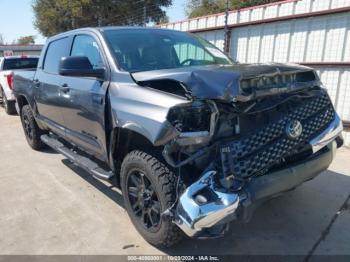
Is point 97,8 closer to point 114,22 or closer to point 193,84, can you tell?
point 114,22

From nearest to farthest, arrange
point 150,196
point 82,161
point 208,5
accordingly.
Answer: point 150,196 → point 82,161 → point 208,5

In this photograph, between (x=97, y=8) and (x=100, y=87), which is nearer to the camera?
(x=100, y=87)

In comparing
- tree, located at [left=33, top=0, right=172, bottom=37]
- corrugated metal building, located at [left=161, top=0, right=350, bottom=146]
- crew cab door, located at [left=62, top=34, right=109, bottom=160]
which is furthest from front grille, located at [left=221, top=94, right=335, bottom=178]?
tree, located at [left=33, top=0, right=172, bottom=37]

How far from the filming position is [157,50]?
3682mm

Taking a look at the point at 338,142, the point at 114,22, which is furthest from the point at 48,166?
the point at 114,22

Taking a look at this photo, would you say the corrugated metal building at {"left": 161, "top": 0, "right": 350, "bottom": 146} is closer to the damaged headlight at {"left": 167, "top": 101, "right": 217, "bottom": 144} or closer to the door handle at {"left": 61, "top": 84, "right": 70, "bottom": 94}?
the damaged headlight at {"left": 167, "top": 101, "right": 217, "bottom": 144}

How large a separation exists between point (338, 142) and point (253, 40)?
5164mm

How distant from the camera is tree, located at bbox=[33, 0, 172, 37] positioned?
2380cm

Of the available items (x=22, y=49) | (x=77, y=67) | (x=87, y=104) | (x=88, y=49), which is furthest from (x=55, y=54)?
(x=22, y=49)

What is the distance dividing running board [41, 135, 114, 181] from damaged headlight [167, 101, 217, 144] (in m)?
1.30

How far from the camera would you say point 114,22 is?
24.9 metres

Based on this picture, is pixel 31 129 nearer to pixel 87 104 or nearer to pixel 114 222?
pixel 87 104

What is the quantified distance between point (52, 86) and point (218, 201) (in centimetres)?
315

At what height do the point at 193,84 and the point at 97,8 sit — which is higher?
the point at 97,8
